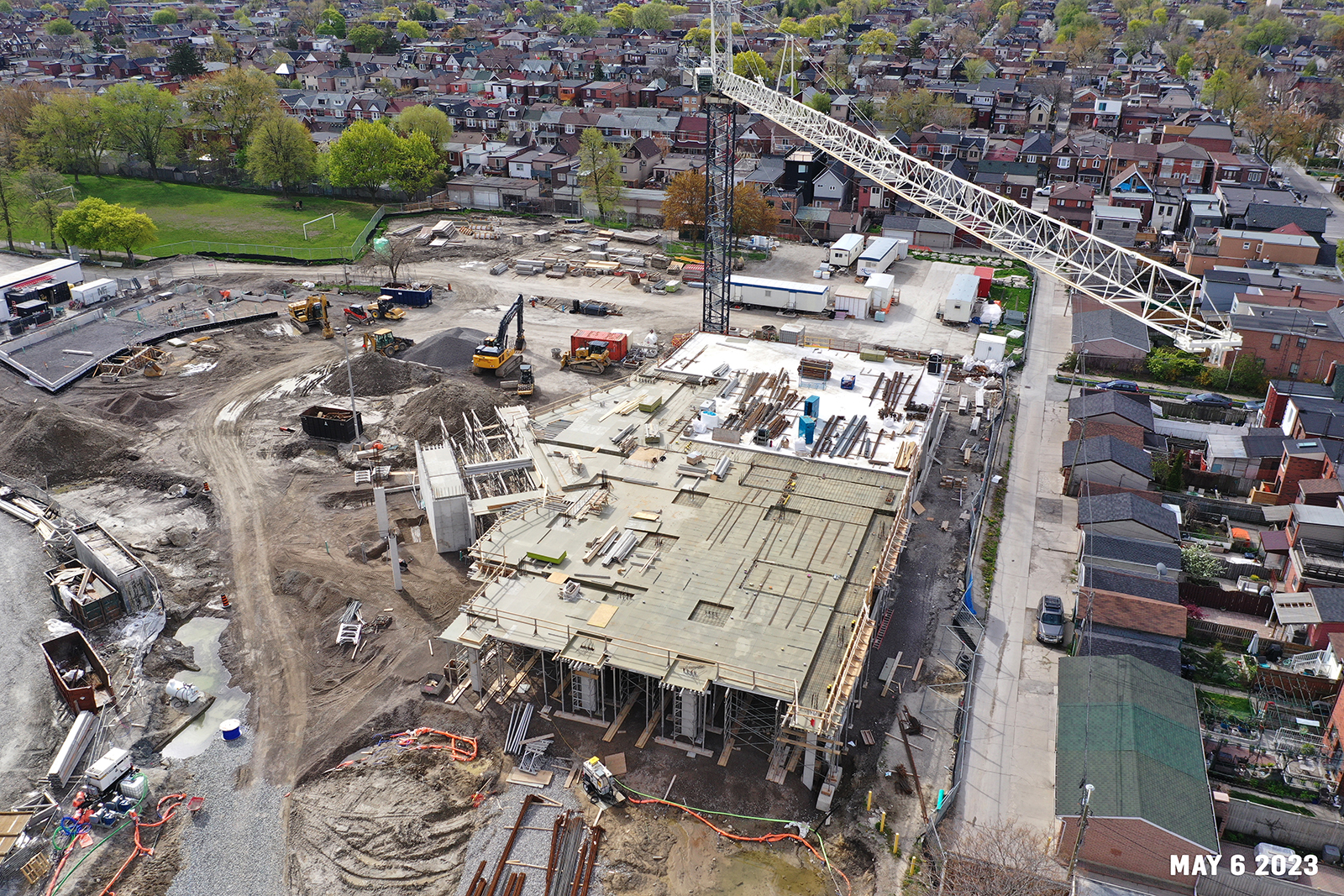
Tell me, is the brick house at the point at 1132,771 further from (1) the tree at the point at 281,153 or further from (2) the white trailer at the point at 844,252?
(1) the tree at the point at 281,153

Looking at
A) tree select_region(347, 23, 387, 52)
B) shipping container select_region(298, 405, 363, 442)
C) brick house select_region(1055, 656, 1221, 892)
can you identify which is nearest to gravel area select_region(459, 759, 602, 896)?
brick house select_region(1055, 656, 1221, 892)

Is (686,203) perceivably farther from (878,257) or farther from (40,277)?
(40,277)

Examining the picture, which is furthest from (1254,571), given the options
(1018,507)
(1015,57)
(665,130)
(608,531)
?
(1015,57)

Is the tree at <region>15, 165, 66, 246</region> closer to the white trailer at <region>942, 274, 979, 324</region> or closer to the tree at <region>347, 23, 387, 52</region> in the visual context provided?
the white trailer at <region>942, 274, 979, 324</region>

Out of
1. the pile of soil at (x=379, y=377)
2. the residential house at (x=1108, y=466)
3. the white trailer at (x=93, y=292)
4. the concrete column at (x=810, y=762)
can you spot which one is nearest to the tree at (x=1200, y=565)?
the residential house at (x=1108, y=466)

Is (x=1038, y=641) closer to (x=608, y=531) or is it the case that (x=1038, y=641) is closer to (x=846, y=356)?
(x=608, y=531)

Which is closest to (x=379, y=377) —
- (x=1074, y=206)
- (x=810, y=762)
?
(x=810, y=762)
